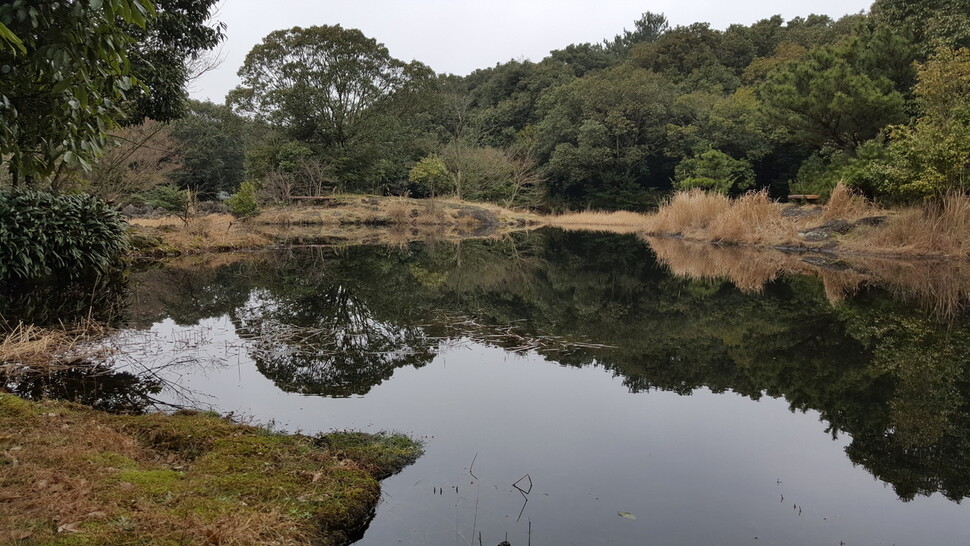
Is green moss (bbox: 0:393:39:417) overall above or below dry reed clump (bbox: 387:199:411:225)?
below

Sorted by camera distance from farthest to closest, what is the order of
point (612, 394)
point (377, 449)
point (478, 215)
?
point (478, 215)
point (612, 394)
point (377, 449)

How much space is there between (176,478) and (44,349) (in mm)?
3326

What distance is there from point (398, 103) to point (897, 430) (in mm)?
34052

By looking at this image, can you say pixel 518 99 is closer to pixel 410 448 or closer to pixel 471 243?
pixel 471 243

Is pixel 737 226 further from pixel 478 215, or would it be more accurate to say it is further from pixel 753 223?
pixel 478 215

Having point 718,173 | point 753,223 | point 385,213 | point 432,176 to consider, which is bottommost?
point 753,223

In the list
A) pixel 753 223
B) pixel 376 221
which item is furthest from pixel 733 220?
pixel 376 221

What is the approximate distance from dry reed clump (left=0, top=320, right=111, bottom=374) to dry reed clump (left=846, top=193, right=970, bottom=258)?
16.4 metres

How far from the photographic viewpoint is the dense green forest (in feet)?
10.6

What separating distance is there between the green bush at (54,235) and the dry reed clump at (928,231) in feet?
57.9

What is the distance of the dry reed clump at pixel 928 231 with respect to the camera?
13.8 metres

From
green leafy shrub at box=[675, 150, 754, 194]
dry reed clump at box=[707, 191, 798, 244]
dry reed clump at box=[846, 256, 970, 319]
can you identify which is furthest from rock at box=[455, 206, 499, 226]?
dry reed clump at box=[846, 256, 970, 319]

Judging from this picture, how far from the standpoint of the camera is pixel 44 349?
5.26m

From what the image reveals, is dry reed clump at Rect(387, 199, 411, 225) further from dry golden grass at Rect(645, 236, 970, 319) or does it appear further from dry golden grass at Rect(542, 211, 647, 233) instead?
dry golden grass at Rect(645, 236, 970, 319)
